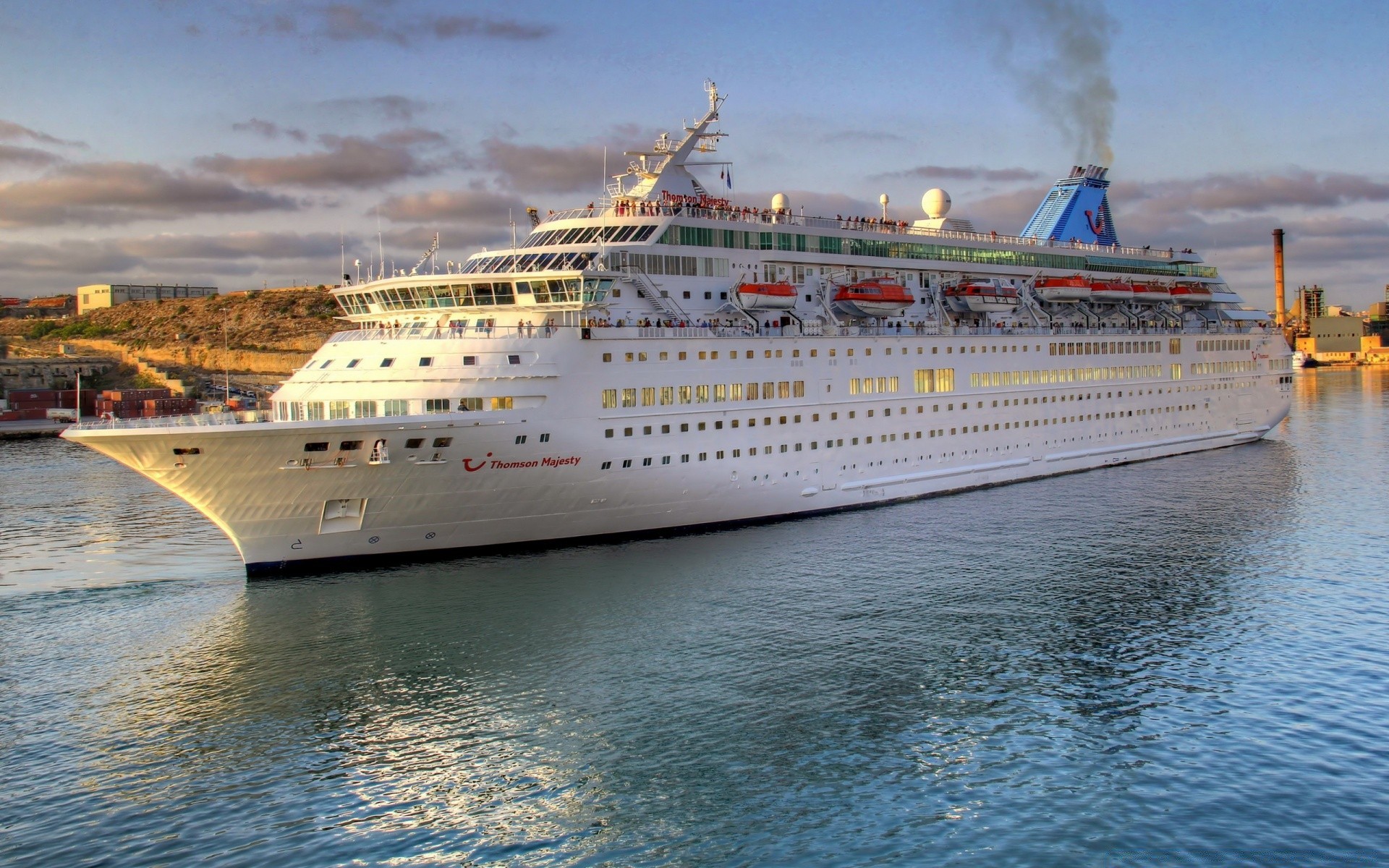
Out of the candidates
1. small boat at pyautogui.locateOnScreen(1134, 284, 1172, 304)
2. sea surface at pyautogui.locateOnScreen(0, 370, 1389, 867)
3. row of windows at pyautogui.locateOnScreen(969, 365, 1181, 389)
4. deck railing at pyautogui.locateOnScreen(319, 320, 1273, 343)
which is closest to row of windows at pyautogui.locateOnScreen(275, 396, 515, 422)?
deck railing at pyautogui.locateOnScreen(319, 320, 1273, 343)

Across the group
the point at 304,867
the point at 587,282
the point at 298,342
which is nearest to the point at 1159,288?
the point at 587,282

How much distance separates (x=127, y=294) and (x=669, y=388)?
178590mm

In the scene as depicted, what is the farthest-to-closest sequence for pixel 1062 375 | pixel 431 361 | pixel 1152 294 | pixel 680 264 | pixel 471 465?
pixel 1152 294 < pixel 1062 375 < pixel 680 264 < pixel 431 361 < pixel 471 465

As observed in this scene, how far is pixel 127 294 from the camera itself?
17550 centimetres

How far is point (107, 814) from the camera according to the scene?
14.7 metres

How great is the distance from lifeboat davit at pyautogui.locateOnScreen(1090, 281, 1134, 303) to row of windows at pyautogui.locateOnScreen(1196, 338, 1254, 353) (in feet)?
19.5

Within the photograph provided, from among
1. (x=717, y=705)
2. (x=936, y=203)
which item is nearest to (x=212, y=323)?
(x=936, y=203)

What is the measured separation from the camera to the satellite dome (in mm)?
46312

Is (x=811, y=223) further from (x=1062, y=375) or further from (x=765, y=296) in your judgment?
(x=1062, y=375)

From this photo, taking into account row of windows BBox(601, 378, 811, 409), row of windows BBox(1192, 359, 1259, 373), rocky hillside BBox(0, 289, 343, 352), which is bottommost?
row of windows BBox(601, 378, 811, 409)

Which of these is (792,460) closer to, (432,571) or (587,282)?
(587,282)

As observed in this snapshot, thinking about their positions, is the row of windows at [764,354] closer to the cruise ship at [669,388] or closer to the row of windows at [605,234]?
the cruise ship at [669,388]

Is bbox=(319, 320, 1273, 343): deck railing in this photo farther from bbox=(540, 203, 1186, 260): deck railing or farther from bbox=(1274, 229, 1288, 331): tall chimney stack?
bbox=(1274, 229, 1288, 331): tall chimney stack

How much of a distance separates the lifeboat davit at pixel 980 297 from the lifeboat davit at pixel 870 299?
483cm
